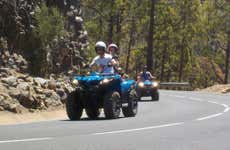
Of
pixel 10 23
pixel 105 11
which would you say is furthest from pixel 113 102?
pixel 105 11

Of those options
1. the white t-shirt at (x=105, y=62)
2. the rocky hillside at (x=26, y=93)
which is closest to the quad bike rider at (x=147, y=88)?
the rocky hillside at (x=26, y=93)

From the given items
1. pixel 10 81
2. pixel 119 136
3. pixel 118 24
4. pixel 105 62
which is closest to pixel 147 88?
pixel 10 81

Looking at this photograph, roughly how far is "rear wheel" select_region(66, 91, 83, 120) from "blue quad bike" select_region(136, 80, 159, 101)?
1454 cm

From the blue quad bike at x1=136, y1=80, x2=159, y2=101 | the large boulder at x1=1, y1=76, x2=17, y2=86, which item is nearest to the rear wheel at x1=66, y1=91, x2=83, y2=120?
the large boulder at x1=1, y1=76, x2=17, y2=86

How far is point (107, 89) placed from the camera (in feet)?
55.1

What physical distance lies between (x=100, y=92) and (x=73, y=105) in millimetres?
808

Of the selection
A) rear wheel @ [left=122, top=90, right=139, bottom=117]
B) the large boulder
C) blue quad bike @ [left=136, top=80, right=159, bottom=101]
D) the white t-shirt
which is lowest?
blue quad bike @ [left=136, top=80, right=159, bottom=101]

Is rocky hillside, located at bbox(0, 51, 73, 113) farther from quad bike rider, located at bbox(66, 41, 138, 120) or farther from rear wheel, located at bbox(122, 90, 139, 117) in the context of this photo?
rear wheel, located at bbox(122, 90, 139, 117)

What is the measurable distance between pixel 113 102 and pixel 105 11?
166ft

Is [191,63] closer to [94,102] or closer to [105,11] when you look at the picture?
[105,11]

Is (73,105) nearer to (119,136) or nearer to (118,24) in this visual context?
(119,136)

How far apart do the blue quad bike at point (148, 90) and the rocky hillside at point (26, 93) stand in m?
8.41

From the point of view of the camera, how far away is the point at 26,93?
1955cm

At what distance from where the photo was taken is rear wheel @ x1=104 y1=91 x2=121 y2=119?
16.6m
